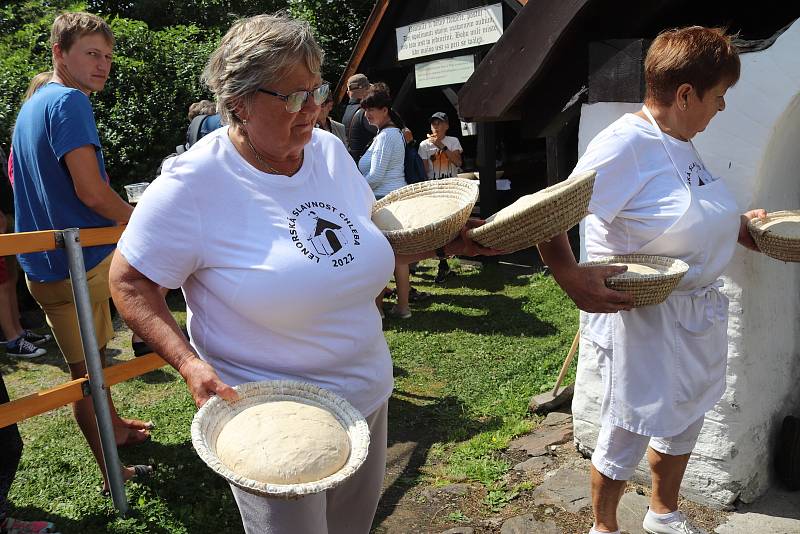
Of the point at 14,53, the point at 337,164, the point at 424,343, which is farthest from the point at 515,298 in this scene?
the point at 14,53

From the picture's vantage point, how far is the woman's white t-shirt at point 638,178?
2.32 meters

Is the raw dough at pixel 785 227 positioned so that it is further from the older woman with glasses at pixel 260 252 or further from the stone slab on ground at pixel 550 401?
the stone slab on ground at pixel 550 401

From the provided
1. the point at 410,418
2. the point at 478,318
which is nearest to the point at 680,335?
the point at 410,418

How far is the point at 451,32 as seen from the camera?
9086mm

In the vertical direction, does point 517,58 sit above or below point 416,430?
above

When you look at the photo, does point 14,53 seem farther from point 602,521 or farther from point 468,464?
point 602,521

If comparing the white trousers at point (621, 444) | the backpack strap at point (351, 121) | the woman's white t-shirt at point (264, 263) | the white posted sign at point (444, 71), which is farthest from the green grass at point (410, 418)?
the white posted sign at point (444, 71)

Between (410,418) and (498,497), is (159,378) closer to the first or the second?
(410,418)

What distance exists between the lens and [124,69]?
10219 mm

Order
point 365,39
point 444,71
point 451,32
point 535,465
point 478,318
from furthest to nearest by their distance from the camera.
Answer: point 365,39 → point 444,71 → point 451,32 → point 478,318 → point 535,465

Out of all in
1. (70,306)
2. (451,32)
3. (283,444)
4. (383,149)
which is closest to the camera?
(283,444)

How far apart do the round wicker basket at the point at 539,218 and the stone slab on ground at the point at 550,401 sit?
241 cm

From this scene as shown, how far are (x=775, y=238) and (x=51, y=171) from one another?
2.96m

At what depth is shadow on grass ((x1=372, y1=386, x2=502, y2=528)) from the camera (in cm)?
357
